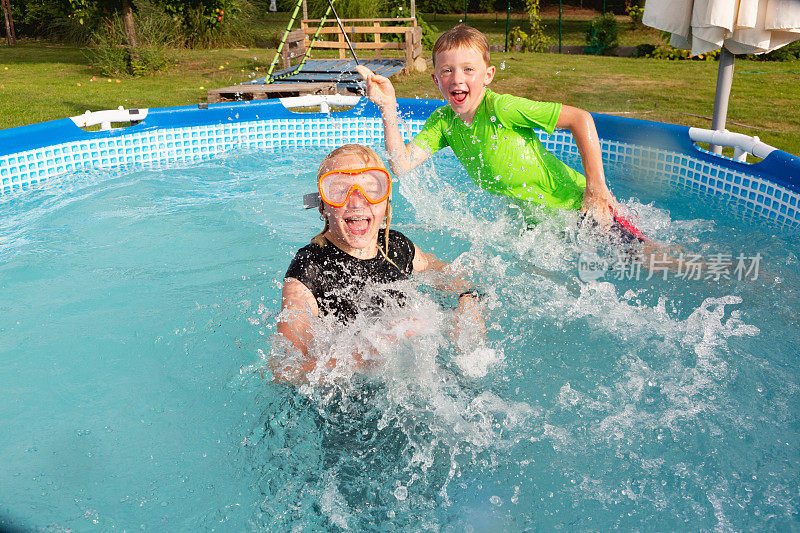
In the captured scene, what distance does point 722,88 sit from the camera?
18.1 ft

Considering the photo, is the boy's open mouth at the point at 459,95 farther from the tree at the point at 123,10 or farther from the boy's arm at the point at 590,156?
the tree at the point at 123,10

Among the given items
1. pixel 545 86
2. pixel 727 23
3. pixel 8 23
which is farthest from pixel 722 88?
pixel 8 23

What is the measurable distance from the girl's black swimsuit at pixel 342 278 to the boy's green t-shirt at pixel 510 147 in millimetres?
1468

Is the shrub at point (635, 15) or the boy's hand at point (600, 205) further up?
the shrub at point (635, 15)

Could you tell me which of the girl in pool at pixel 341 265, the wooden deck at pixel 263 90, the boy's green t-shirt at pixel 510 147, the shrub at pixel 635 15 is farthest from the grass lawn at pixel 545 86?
the girl in pool at pixel 341 265

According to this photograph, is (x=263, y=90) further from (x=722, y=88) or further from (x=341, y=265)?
(x=341, y=265)

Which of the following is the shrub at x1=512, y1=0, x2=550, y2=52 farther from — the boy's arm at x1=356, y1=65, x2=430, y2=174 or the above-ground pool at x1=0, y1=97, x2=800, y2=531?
the boy's arm at x1=356, y1=65, x2=430, y2=174

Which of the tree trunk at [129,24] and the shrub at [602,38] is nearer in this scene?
the tree trunk at [129,24]

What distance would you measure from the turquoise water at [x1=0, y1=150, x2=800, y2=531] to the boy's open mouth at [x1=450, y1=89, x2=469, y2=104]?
99 cm

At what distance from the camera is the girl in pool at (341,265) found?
2850mm

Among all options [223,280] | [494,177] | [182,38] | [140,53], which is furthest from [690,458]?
[182,38]

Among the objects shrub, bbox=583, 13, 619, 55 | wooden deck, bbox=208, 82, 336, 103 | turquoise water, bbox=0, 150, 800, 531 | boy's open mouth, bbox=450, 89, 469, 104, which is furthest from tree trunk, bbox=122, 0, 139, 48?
shrub, bbox=583, 13, 619, 55

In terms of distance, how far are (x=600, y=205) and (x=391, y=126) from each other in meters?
1.41

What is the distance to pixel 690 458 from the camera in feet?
8.89
